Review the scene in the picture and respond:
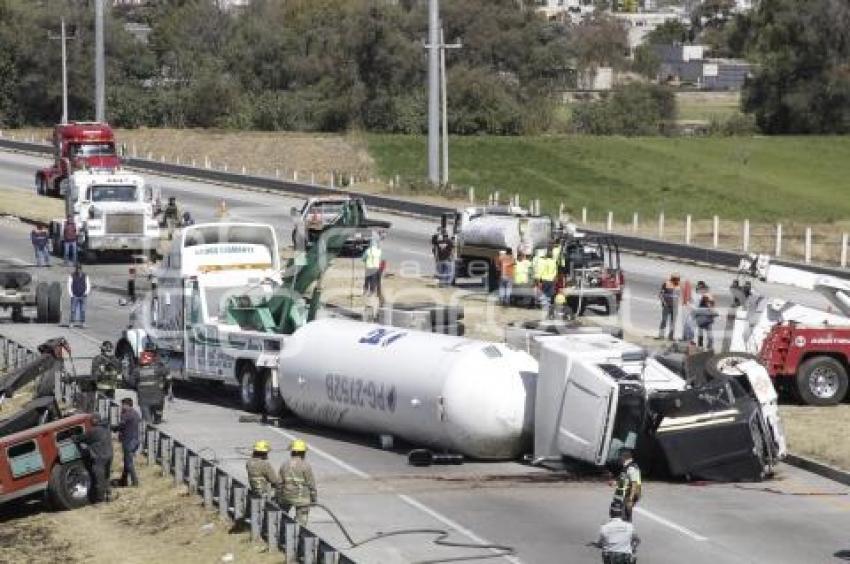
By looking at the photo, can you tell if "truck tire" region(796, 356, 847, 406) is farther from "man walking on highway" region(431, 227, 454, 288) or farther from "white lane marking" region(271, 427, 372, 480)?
"man walking on highway" region(431, 227, 454, 288)

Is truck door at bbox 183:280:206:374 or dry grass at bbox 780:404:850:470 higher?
truck door at bbox 183:280:206:374

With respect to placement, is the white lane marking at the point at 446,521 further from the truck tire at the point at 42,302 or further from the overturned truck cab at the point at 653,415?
the truck tire at the point at 42,302

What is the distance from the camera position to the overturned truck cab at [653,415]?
26.2 meters

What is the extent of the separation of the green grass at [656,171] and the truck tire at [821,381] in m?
57.0

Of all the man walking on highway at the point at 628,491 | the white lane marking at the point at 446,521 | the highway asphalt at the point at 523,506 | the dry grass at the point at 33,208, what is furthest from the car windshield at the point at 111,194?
the man walking on highway at the point at 628,491

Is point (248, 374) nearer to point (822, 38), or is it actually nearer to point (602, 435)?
point (602, 435)

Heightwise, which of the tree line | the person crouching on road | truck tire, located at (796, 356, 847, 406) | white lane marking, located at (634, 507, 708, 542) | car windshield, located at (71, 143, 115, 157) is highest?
the tree line

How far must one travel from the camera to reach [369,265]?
45.2 meters

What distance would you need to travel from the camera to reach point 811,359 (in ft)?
106

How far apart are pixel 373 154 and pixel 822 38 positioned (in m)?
42.9

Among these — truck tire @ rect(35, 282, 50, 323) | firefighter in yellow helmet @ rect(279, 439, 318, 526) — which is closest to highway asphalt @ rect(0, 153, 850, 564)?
firefighter in yellow helmet @ rect(279, 439, 318, 526)

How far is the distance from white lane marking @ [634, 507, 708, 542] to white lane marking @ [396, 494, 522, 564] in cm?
258

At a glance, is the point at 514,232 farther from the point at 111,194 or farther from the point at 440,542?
the point at 440,542

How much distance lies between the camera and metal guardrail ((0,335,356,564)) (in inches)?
835
